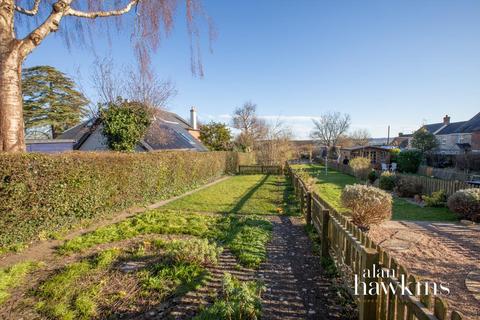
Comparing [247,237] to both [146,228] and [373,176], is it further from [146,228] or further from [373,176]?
[373,176]

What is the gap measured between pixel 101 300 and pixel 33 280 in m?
1.52

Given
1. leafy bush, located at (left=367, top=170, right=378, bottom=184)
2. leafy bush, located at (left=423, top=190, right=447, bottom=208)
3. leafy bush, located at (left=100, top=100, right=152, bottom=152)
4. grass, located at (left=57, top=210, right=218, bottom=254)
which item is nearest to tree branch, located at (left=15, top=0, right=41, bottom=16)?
grass, located at (left=57, top=210, right=218, bottom=254)

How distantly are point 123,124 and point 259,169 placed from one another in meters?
14.7

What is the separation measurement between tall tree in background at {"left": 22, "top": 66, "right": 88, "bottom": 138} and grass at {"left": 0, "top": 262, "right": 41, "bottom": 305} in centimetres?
2615

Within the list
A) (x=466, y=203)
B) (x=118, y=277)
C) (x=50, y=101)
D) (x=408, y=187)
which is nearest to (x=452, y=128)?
(x=408, y=187)

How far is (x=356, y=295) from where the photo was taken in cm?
295

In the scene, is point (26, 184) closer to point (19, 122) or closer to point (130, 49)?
point (19, 122)

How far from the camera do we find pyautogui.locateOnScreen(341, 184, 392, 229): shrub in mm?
5844

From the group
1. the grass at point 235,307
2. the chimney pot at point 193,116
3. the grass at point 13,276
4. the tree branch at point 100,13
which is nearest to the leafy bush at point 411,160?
the grass at point 235,307

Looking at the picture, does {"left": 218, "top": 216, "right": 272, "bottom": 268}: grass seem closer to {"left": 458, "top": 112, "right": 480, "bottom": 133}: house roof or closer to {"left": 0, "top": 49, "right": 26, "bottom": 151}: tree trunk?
{"left": 0, "top": 49, "right": 26, "bottom": 151}: tree trunk

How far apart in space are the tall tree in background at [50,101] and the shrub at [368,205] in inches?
1127

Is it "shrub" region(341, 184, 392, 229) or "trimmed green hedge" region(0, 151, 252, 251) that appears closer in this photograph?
"trimmed green hedge" region(0, 151, 252, 251)

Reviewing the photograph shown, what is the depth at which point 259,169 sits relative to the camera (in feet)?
78.7

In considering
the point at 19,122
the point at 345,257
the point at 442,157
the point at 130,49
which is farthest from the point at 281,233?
the point at 442,157
